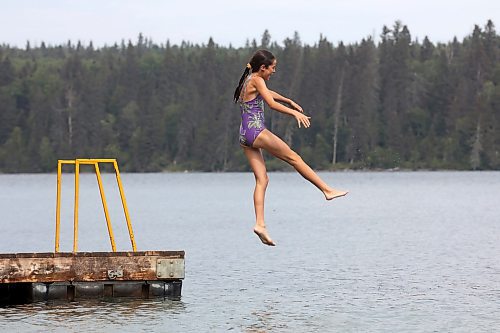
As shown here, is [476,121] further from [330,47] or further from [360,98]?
[330,47]

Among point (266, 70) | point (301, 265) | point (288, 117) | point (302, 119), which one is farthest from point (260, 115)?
point (288, 117)

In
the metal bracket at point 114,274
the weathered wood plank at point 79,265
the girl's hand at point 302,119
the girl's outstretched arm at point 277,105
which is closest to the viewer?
the girl's hand at point 302,119

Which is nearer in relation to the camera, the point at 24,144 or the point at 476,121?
the point at 476,121

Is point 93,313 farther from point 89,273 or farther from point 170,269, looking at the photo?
point 170,269

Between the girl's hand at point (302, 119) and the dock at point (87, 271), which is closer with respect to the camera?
the girl's hand at point (302, 119)

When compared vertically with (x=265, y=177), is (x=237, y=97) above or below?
above

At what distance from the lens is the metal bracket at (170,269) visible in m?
21.8

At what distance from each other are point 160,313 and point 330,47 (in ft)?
507

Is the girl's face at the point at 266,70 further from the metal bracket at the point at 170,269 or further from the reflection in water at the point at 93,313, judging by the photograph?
the metal bracket at the point at 170,269

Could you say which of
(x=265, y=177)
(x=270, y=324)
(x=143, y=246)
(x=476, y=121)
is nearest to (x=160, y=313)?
(x=270, y=324)

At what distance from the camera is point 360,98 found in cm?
15988

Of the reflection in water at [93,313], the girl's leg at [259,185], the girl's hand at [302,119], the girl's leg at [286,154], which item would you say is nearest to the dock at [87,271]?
the reflection in water at [93,313]

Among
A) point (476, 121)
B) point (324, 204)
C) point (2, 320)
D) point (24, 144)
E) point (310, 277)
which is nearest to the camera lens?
point (2, 320)

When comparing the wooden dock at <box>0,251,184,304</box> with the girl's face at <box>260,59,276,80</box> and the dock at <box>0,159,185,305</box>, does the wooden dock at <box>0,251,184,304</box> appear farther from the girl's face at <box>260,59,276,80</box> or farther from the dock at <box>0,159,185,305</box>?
the girl's face at <box>260,59,276,80</box>
